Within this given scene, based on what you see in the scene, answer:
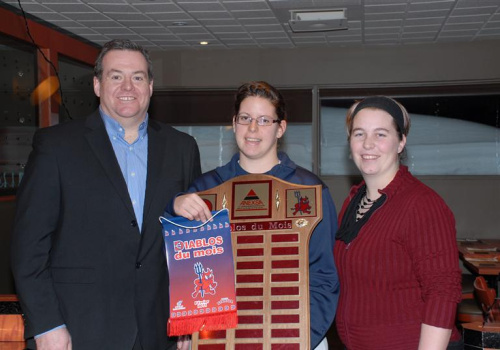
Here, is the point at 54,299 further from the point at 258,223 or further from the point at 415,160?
the point at 415,160

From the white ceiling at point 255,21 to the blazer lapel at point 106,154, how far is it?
3.08 meters

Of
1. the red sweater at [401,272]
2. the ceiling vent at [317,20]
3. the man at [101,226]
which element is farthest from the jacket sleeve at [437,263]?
the ceiling vent at [317,20]

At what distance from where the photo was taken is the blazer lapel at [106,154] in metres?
2.31

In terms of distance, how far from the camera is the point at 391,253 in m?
1.97

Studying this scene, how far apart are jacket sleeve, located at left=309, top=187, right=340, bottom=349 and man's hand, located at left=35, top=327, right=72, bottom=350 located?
2.92ft

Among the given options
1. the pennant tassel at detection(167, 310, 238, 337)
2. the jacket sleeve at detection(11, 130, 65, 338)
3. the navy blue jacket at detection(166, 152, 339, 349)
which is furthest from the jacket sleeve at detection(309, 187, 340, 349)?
the jacket sleeve at detection(11, 130, 65, 338)

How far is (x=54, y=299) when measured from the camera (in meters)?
2.22

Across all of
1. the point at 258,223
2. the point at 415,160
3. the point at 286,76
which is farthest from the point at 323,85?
the point at 258,223

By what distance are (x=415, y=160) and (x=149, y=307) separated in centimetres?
625

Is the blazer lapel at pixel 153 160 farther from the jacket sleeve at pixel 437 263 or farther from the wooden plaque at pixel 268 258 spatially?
the jacket sleeve at pixel 437 263

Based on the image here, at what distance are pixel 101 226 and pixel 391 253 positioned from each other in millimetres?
1053

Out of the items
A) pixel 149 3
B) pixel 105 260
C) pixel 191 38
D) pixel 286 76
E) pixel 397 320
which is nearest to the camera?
pixel 397 320

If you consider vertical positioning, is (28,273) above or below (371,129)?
below

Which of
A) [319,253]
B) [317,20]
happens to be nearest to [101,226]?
[319,253]
